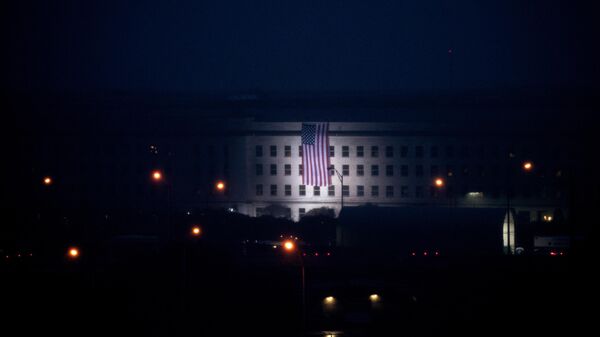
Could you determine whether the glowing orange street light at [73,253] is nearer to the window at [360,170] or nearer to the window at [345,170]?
the window at [345,170]

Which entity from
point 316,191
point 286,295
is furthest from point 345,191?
point 286,295

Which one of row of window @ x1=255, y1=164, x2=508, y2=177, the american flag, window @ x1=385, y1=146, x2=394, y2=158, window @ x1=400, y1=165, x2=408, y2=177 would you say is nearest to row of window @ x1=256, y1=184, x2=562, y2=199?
window @ x1=400, y1=165, x2=408, y2=177

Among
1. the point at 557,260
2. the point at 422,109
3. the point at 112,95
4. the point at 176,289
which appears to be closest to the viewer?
the point at 176,289

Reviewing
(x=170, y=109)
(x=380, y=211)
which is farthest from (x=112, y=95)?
(x=380, y=211)

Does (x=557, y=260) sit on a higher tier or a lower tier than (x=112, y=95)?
lower

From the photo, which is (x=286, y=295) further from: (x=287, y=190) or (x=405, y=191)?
(x=405, y=191)

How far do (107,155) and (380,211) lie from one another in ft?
158

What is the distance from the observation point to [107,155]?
105 metres

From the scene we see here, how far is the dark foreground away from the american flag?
2254 centimetres

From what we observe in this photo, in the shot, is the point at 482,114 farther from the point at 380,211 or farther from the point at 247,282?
the point at 247,282

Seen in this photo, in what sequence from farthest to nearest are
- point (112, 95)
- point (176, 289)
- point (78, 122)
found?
point (112, 95) → point (78, 122) → point (176, 289)

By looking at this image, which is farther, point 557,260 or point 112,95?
point 112,95

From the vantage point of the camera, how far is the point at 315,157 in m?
79.7

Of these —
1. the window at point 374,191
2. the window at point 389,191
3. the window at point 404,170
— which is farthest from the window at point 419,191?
the window at point 374,191
